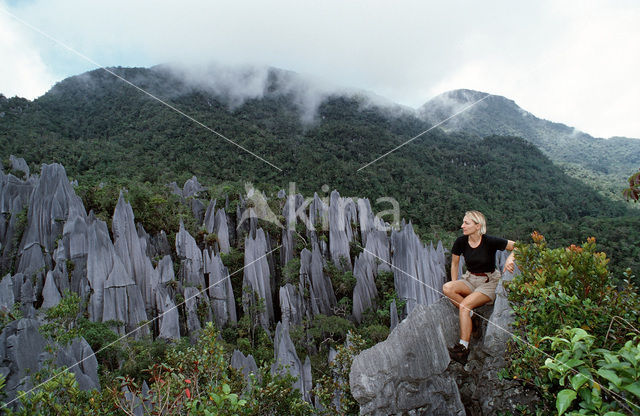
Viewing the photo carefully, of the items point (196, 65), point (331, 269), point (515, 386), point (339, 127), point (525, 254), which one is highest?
point (196, 65)

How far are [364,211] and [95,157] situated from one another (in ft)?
83.8

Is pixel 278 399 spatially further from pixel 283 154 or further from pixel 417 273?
pixel 283 154

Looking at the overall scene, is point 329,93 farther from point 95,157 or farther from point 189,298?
point 189,298

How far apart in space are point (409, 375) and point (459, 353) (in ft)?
1.85

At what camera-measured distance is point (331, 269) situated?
61.5 ft

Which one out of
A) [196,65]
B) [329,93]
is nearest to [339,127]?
[329,93]

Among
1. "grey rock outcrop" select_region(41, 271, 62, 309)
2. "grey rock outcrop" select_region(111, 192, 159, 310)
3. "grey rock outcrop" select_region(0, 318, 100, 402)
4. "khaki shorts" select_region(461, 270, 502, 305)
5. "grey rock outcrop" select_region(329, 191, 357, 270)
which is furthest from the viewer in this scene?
"grey rock outcrop" select_region(329, 191, 357, 270)

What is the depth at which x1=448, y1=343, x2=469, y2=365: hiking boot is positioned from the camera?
330 cm

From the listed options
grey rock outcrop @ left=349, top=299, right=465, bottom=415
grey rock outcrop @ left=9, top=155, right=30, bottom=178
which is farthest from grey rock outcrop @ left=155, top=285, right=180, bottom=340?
grey rock outcrop @ left=9, top=155, right=30, bottom=178

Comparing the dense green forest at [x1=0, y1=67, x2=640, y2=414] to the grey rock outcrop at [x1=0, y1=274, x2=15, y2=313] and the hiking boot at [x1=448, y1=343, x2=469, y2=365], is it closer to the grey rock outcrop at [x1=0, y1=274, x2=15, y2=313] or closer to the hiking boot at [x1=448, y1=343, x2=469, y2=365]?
the hiking boot at [x1=448, y1=343, x2=469, y2=365]

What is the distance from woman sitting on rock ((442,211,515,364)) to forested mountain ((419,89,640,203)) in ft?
158

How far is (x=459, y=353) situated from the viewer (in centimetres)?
332

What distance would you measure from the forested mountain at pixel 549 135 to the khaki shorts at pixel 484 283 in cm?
4820

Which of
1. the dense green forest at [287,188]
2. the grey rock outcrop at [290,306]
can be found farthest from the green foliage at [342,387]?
the grey rock outcrop at [290,306]
